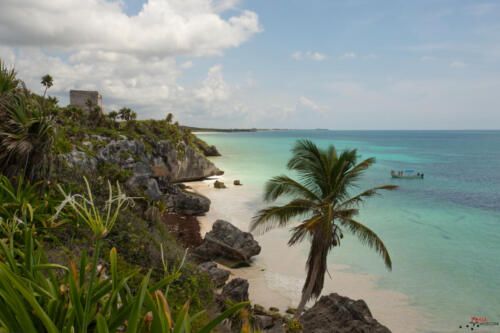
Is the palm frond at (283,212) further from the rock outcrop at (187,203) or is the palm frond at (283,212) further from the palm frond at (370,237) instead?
the rock outcrop at (187,203)

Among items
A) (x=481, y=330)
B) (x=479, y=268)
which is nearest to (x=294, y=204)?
(x=481, y=330)

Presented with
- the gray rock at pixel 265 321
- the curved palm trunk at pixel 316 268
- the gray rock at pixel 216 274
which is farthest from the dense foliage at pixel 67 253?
the curved palm trunk at pixel 316 268

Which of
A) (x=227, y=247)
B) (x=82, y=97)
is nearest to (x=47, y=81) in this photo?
(x=82, y=97)

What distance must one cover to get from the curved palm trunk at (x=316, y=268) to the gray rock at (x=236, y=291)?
2.02 metres

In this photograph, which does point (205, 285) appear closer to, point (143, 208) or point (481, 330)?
point (143, 208)

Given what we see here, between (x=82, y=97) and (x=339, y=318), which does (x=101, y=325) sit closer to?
(x=339, y=318)

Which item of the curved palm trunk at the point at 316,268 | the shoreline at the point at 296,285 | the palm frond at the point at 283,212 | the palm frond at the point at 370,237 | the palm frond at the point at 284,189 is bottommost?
the shoreline at the point at 296,285

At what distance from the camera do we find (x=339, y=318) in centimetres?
902

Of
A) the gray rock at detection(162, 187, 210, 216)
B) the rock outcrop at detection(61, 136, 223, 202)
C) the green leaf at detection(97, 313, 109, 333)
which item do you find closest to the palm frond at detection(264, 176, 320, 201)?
the rock outcrop at detection(61, 136, 223, 202)

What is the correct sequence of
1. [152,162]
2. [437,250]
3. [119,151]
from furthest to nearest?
[152,162] < [119,151] < [437,250]

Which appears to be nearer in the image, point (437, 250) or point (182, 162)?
point (437, 250)

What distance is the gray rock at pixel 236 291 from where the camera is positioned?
10.7m

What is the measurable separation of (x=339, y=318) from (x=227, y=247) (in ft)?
25.9

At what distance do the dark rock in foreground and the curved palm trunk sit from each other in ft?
1.43
